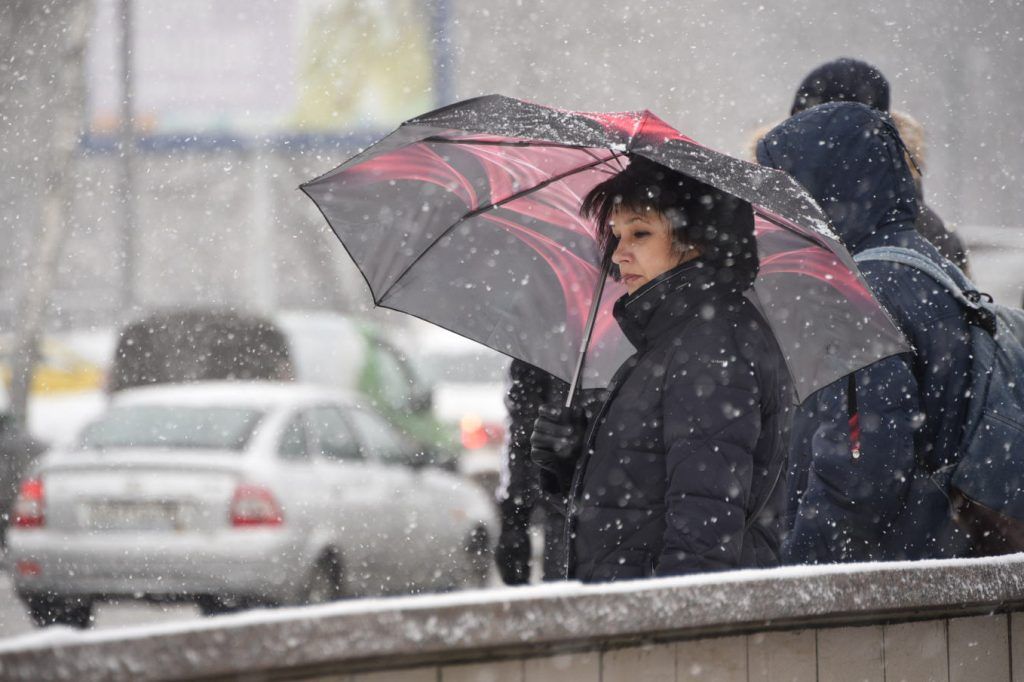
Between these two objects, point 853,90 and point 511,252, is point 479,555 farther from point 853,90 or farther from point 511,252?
point 511,252

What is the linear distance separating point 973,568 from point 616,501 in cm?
64

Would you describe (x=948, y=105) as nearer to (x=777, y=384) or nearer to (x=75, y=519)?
(x=75, y=519)

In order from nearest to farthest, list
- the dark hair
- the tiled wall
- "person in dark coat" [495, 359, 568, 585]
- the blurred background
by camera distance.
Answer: the tiled wall
the dark hair
"person in dark coat" [495, 359, 568, 585]
the blurred background

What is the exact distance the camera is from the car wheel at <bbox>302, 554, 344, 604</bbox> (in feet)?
25.9

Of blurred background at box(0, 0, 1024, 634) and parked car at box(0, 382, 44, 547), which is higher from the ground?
blurred background at box(0, 0, 1024, 634)

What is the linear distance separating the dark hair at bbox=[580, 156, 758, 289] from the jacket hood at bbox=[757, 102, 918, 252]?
503 millimetres

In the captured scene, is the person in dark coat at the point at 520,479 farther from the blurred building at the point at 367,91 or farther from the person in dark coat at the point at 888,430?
the blurred building at the point at 367,91

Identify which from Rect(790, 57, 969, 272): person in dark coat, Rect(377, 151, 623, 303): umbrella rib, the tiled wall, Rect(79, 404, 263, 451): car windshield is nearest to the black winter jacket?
the tiled wall

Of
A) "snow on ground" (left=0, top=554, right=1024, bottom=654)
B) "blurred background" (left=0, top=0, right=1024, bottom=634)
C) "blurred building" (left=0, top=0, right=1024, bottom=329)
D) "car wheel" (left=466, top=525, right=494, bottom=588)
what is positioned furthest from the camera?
"blurred building" (left=0, top=0, right=1024, bottom=329)

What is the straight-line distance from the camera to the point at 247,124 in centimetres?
2512

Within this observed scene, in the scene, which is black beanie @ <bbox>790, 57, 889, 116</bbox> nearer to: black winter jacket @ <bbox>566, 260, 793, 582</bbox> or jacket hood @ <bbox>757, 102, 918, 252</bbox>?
jacket hood @ <bbox>757, 102, 918, 252</bbox>

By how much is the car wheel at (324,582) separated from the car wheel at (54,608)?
1213 millimetres

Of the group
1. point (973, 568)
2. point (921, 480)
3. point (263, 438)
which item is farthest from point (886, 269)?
point (263, 438)

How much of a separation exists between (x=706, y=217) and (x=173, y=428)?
19.5 feet
